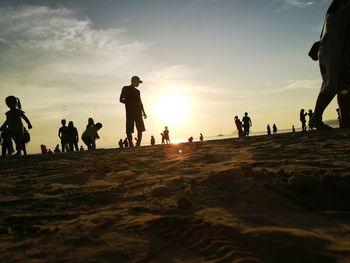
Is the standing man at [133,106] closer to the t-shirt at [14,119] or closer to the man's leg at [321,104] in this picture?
the t-shirt at [14,119]

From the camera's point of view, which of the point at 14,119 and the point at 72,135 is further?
the point at 72,135

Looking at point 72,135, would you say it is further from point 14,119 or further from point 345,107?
point 345,107

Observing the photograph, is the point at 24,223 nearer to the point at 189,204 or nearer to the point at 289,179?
the point at 189,204

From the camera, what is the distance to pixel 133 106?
10.6 meters

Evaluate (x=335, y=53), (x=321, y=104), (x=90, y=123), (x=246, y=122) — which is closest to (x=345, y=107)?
(x=321, y=104)

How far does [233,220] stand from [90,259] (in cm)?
86

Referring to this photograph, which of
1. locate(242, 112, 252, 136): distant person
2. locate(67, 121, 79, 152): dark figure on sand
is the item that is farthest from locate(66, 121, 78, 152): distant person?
locate(242, 112, 252, 136): distant person

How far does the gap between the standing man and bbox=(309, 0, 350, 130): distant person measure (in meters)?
5.22

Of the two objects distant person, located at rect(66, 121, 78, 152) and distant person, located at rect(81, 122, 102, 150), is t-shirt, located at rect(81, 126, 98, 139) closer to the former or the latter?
distant person, located at rect(81, 122, 102, 150)

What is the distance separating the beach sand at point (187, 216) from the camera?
1.78 metres

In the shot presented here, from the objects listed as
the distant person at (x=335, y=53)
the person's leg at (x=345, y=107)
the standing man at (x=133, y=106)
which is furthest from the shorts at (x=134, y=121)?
the person's leg at (x=345, y=107)

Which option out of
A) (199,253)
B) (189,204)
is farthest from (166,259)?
(189,204)

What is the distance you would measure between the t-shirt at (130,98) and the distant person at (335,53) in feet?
17.2

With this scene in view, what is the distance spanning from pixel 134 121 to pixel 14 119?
3.25 m
